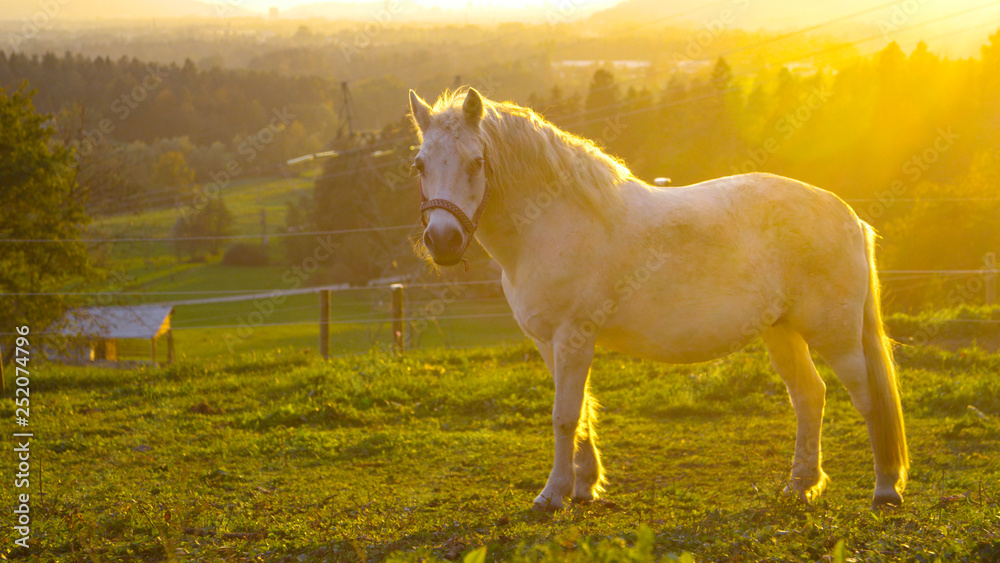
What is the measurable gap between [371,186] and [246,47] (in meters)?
74.5

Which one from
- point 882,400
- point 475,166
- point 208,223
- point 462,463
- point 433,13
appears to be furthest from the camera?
point 433,13

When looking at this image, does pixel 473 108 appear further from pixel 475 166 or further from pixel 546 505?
pixel 546 505

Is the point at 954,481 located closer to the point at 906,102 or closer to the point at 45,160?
the point at 45,160

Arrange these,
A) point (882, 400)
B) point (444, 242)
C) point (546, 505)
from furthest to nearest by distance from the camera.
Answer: point (882, 400) < point (546, 505) < point (444, 242)

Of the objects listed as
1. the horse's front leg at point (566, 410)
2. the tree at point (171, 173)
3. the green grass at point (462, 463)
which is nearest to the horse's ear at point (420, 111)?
the horse's front leg at point (566, 410)

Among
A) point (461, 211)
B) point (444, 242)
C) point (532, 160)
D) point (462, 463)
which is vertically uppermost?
point (532, 160)

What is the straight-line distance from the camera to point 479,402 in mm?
7047

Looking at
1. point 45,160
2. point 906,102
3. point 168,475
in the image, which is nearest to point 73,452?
point 168,475

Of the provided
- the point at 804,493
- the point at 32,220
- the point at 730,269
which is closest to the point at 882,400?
the point at 804,493

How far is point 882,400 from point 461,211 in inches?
113

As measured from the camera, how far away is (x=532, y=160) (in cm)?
400

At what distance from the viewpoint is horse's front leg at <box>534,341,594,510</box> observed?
3.96 meters

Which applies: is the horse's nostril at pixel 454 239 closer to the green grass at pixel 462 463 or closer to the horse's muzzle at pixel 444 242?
the horse's muzzle at pixel 444 242

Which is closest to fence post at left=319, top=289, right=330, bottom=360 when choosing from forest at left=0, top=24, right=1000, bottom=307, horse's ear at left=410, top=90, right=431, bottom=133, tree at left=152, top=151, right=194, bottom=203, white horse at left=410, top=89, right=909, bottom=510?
forest at left=0, top=24, right=1000, bottom=307
